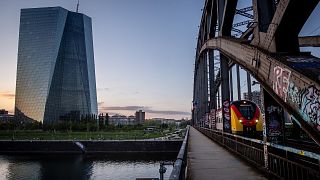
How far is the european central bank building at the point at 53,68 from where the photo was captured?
561ft

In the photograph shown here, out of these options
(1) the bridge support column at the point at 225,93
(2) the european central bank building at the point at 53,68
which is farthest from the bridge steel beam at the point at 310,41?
(2) the european central bank building at the point at 53,68

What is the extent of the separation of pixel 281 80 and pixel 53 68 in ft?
573

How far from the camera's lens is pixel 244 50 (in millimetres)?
8867

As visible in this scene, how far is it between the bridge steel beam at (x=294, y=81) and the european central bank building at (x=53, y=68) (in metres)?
172

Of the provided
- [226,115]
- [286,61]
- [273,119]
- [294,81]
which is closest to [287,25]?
[286,61]

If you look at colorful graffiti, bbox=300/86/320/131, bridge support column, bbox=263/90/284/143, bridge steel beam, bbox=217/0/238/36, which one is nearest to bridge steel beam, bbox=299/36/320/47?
bridge steel beam, bbox=217/0/238/36

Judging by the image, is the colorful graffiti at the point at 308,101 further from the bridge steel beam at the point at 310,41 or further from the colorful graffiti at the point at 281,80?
the bridge steel beam at the point at 310,41

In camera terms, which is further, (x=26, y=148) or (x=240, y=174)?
(x=26, y=148)

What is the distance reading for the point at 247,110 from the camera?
23750mm

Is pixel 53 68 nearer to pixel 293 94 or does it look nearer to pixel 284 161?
pixel 284 161

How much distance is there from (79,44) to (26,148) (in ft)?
406

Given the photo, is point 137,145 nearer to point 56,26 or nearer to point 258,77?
point 258,77

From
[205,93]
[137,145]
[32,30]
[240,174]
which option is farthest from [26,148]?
[32,30]

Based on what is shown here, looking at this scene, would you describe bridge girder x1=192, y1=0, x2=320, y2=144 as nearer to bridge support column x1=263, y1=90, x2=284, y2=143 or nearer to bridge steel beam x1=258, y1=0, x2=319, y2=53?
bridge steel beam x1=258, y1=0, x2=319, y2=53
